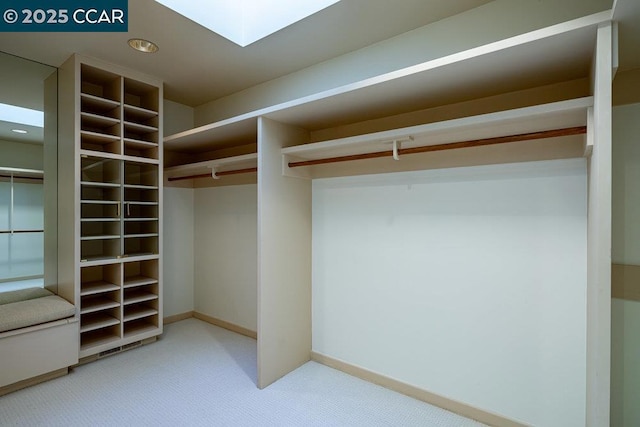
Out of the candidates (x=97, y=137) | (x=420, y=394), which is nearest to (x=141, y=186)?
(x=97, y=137)

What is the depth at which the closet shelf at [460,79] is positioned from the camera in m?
1.30

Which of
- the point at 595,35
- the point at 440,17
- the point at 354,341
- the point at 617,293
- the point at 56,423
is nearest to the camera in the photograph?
the point at 595,35

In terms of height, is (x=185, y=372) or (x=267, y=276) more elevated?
(x=267, y=276)

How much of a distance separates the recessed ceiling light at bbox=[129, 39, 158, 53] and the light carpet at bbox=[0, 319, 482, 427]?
2.55 metres

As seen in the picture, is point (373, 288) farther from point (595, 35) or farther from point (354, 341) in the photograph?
point (595, 35)

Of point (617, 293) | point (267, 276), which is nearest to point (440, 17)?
point (617, 293)

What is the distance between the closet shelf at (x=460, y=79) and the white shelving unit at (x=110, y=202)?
1138mm

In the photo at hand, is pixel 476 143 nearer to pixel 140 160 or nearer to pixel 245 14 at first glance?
pixel 245 14

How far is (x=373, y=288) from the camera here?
2.42 m

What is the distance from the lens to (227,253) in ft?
11.5

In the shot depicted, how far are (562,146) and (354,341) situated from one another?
1.89 m

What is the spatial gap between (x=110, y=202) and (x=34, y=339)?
1.14 meters

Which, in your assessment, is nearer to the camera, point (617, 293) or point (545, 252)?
point (617, 293)

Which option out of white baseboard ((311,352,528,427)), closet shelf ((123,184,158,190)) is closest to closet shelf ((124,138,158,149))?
closet shelf ((123,184,158,190))
